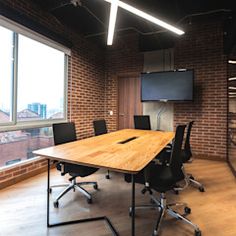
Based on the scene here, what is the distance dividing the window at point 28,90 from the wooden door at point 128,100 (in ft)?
5.96

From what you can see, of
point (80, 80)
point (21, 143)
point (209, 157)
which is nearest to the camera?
point (21, 143)

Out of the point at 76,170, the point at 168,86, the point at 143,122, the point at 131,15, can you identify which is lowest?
the point at 76,170

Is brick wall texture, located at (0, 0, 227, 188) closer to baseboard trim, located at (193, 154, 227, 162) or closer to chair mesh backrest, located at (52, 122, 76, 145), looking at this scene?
baseboard trim, located at (193, 154, 227, 162)

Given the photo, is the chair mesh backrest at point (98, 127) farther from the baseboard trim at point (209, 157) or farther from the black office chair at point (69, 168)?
the baseboard trim at point (209, 157)

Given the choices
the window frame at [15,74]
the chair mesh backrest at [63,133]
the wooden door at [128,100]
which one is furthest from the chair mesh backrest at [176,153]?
the wooden door at [128,100]

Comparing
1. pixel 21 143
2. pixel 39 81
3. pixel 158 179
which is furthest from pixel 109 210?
pixel 39 81

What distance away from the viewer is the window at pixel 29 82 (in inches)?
126

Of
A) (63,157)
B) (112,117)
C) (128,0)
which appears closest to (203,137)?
(112,117)

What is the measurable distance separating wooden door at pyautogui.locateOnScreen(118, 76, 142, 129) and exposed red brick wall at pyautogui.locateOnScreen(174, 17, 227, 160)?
3.95ft

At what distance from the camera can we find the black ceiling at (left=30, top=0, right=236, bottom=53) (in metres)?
3.63

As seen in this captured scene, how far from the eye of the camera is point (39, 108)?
3.92 meters

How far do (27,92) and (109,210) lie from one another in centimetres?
245

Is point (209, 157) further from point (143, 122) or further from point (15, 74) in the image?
point (15, 74)

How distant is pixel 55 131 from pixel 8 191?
1111 millimetres
